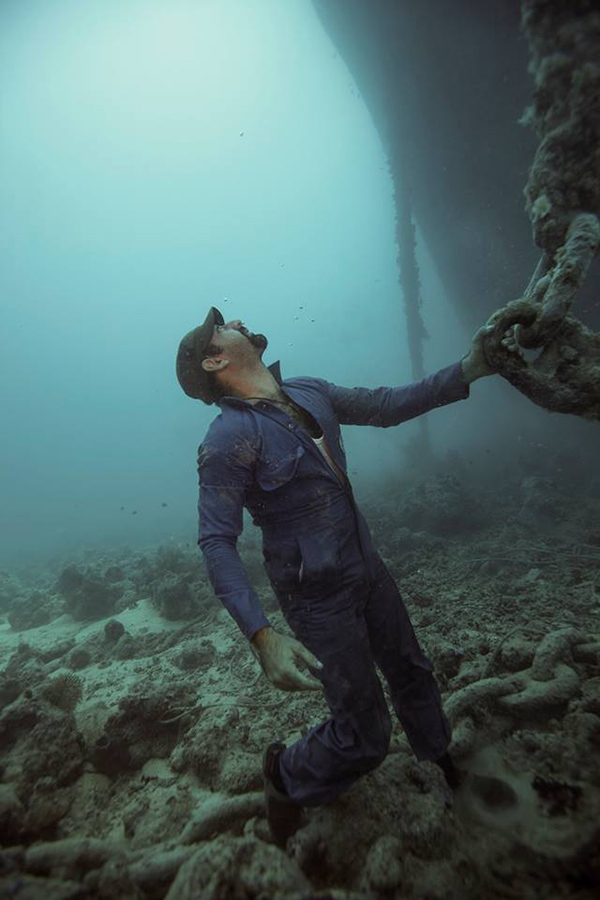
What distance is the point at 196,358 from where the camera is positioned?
293cm

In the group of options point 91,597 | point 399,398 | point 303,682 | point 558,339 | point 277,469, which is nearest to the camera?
point 303,682

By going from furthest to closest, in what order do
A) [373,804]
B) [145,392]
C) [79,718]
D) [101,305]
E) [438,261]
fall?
[145,392], [101,305], [438,261], [79,718], [373,804]

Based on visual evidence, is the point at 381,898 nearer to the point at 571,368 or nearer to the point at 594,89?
the point at 571,368

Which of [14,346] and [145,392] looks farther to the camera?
[145,392]

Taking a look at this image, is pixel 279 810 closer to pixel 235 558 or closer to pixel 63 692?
pixel 235 558

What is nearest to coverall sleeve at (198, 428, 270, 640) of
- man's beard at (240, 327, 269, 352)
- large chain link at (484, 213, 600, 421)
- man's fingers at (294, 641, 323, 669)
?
man's fingers at (294, 641, 323, 669)

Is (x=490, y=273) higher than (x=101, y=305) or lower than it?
lower

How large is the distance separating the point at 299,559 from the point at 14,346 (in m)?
162

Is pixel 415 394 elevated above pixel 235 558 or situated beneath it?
elevated above

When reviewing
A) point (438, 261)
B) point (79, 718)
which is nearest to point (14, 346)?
point (438, 261)

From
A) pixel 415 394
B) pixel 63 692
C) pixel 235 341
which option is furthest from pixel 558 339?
pixel 63 692

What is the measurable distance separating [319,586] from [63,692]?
320cm

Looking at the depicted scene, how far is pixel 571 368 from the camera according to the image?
2.58m

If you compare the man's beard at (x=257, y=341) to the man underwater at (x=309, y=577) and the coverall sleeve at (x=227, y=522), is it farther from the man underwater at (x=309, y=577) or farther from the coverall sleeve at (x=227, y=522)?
the coverall sleeve at (x=227, y=522)
